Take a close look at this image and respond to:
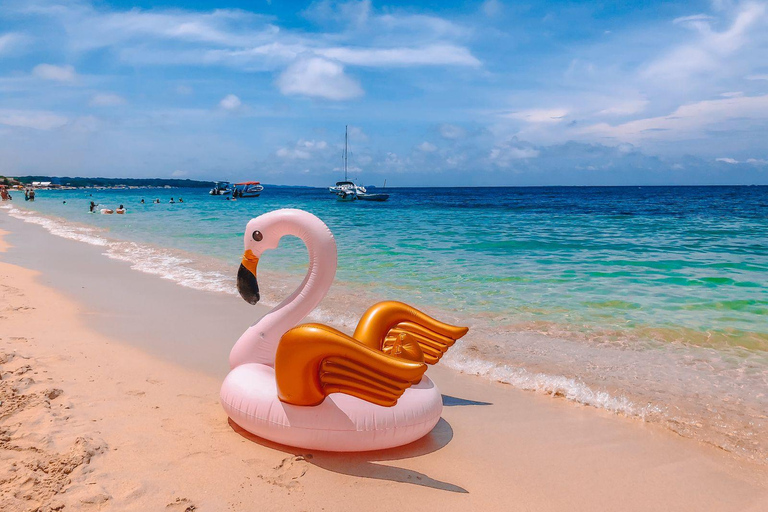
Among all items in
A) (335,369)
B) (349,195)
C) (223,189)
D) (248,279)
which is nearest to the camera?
(335,369)

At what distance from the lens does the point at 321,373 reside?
10.9ft

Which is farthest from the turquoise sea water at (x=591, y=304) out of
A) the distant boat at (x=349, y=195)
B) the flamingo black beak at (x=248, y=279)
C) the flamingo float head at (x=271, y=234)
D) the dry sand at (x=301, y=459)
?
the distant boat at (x=349, y=195)

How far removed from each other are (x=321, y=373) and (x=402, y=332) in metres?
0.98

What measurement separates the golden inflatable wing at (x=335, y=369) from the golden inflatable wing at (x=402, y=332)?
584mm

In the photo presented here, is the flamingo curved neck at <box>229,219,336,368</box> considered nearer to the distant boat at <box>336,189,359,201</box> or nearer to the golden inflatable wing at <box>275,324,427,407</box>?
the golden inflatable wing at <box>275,324,427,407</box>

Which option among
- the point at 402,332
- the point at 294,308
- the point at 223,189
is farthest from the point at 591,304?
the point at 223,189

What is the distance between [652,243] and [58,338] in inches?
622

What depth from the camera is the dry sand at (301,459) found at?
297 centimetres

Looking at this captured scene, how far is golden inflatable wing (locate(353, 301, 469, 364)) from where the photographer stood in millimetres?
4012

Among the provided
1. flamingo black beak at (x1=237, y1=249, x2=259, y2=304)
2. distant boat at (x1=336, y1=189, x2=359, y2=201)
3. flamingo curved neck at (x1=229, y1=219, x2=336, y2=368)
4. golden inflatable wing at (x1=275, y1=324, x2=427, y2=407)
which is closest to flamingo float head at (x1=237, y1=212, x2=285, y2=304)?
flamingo black beak at (x1=237, y1=249, x2=259, y2=304)

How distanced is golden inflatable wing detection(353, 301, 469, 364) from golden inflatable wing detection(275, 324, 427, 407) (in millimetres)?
584

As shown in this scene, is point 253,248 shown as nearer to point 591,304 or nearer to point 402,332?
point 402,332

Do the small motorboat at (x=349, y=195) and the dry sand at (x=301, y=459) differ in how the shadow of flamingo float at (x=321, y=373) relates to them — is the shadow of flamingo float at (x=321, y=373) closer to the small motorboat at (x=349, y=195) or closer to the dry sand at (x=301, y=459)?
the dry sand at (x=301, y=459)

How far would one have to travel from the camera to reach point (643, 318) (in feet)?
23.4
